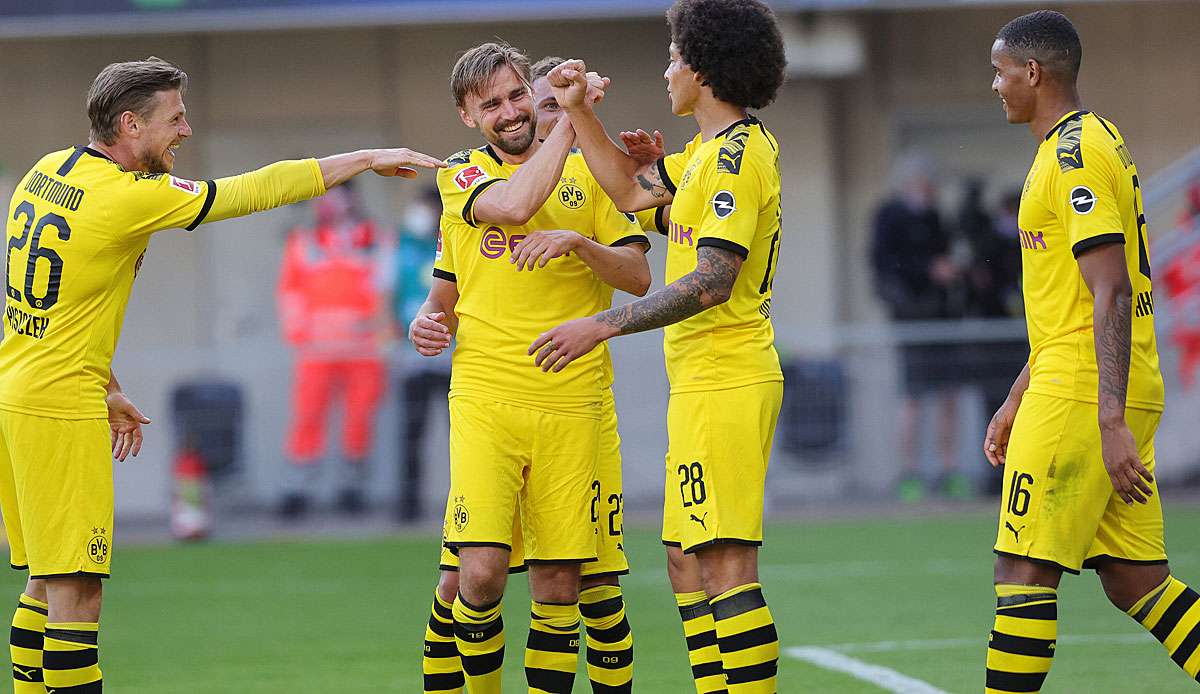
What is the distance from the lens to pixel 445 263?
602cm

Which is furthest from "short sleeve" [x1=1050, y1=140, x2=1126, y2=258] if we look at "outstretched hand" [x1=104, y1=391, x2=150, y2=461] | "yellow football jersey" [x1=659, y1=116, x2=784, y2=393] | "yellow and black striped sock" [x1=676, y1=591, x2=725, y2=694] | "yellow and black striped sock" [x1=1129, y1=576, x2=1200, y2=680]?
"outstretched hand" [x1=104, y1=391, x2=150, y2=461]

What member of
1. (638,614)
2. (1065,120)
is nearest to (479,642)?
(1065,120)

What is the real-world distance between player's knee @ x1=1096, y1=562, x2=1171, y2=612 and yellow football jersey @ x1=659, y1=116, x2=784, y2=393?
1.26m

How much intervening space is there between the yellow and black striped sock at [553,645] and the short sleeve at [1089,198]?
209 cm

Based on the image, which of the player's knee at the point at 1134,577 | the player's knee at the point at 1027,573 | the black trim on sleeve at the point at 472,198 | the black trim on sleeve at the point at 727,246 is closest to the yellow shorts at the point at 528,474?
the black trim on sleeve at the point at 472,198

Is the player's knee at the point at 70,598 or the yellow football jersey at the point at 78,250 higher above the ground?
the yellow football jersey at the point at 78,250

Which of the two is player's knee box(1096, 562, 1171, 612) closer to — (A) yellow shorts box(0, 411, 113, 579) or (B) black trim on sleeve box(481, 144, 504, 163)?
(B) black trim on sleeve box(481, 144, 504, 163)

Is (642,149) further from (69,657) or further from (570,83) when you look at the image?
(69,657)

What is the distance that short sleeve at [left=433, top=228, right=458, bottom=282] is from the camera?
596cm

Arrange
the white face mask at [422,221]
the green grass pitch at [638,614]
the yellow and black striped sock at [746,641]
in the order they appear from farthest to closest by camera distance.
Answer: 1. the white face mask at [422,221]
2. the green grass pitch at [638,614]
3. the yellow and black striped sock at [746,641]

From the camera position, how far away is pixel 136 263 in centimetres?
570

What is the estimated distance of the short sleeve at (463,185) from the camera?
5598 millimetres

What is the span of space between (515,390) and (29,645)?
196 cm

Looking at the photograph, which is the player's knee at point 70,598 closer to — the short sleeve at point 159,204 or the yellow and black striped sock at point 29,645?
the yellow and black striped sock at point 29,645
